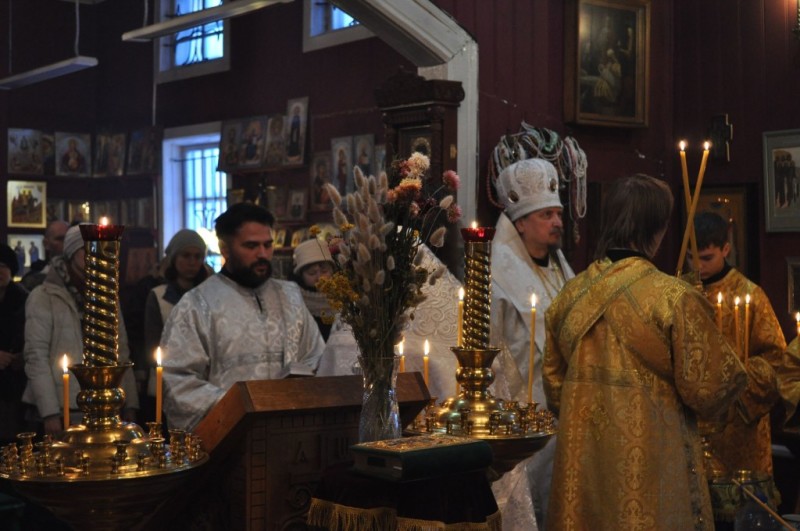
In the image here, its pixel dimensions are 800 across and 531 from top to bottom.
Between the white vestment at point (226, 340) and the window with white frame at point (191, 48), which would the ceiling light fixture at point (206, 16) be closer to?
the white vestment at point (226, 340)

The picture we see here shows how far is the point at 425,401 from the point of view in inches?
118

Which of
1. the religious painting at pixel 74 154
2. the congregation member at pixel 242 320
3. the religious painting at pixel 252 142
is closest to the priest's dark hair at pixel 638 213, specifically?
the congregation member at pixel 242 320

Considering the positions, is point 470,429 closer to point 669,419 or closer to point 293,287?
point 669,419

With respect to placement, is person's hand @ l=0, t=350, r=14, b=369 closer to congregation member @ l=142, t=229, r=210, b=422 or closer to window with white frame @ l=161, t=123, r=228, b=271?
congregation member @ l=142, t=229, r=210, b=422

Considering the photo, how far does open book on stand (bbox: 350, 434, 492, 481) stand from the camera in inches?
90.0

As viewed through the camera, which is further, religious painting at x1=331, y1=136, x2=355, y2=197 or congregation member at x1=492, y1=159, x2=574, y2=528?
religious painting at x1=331, y1=136, x2=355, y2=197

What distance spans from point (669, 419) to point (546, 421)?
2.86 ft

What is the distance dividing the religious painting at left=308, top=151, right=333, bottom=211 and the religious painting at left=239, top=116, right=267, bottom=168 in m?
0.83

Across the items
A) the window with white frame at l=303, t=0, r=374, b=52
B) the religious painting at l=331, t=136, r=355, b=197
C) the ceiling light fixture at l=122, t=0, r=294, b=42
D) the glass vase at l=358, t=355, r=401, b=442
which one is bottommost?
the glass vase at l=358, t=355, r=401, b=442

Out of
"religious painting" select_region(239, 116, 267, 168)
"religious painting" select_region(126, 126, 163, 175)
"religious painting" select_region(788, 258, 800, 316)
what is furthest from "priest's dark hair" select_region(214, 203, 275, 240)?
"religious painting" select_region(126, 126, 163, 175)

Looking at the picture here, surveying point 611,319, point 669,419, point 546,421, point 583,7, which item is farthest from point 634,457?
point 583,7

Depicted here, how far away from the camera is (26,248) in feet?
44.5

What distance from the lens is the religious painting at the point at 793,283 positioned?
22.2ft

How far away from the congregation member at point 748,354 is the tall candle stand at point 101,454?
3277 millimetres
